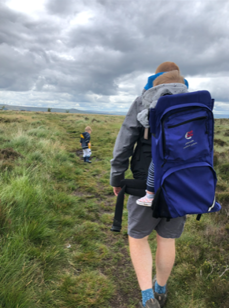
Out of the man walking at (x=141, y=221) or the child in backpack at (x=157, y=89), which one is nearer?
the child in backpack at (x=157, y=89)

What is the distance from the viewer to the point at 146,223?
1.83 m

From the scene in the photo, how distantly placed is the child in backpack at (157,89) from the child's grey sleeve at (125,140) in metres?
0.12

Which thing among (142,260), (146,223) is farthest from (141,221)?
(142,260)

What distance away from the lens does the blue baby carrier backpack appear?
Answer: 1.47 metres

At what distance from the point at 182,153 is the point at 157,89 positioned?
1.83 feet

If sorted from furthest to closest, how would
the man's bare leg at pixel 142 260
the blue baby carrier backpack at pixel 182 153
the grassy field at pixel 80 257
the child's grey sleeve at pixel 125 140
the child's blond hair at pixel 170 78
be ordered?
the grassy field at pixel 80 257
the man's bare leg at pixel 142 260
the child's grey sleeve at pixel 125 140
the child's blond hair at pixel 170 78
the blue baby carrier backpack at pixel 182 153

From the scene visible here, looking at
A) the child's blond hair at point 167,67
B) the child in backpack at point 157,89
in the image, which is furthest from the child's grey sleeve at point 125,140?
the child's blond hair at point 167,67

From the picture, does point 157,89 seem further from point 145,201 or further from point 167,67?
point 145,201

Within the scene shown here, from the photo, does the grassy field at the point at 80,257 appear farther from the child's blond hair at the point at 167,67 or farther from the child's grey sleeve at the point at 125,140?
the child's blond hair at the point at 167,67

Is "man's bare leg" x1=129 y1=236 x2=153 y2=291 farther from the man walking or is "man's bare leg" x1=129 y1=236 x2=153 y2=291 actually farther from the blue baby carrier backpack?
the blue baby carrier backpack

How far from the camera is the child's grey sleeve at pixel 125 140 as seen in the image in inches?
68.9

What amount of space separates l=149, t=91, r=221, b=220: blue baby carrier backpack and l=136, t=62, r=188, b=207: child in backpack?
0.11 meters

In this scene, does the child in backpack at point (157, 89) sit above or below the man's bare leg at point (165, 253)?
above

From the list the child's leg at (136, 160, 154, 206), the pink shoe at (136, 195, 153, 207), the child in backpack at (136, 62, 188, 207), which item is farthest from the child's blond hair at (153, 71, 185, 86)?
the pink shoe at (136, 195, 153, 207)
